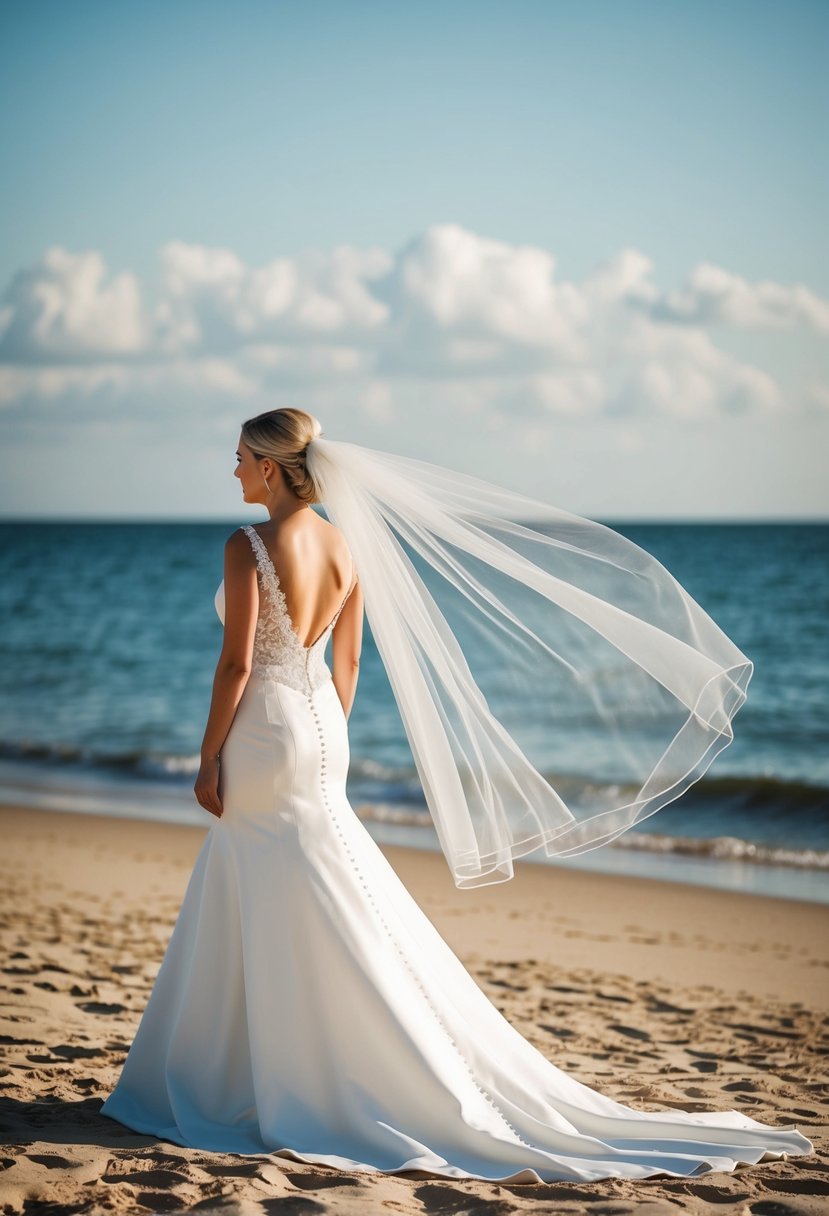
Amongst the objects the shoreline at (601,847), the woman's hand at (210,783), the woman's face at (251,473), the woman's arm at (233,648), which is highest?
the woman's face at (251,473)

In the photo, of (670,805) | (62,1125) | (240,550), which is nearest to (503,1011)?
(62,1125)

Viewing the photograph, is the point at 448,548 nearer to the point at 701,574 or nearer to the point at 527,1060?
the point at 527,1060

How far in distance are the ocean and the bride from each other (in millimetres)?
440

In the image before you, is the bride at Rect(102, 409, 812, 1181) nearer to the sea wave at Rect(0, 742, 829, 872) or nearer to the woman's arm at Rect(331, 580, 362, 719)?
the woman's arm at Rect(331, 580, 362, 719)

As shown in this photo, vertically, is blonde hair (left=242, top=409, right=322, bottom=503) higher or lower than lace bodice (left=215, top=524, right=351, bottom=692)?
higher

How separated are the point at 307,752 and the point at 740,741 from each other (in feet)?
41.7

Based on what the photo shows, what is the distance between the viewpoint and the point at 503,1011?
5.75 meters

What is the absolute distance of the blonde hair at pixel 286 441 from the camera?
3912 mm

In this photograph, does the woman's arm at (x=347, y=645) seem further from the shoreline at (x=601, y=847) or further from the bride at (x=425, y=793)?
the shoreline at (x=601, y=847)

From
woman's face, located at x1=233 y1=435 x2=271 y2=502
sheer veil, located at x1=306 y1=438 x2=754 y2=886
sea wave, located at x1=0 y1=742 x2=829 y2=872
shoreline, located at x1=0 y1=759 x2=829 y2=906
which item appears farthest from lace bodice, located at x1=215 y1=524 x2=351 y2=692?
shoreline, located at x1=0 y1=759 x2=829 y2=906

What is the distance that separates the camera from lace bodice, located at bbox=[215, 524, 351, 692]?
12.4 feet

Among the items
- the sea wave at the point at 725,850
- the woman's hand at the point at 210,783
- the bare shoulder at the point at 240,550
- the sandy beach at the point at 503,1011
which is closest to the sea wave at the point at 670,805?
the sea wave at the point at 725,850

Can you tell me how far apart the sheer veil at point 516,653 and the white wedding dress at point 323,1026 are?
0.31 meters

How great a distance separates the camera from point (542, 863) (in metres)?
9.76
